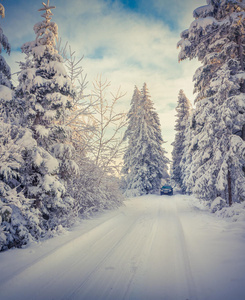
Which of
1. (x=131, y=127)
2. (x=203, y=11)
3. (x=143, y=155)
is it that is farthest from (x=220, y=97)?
(x=131, y=127)

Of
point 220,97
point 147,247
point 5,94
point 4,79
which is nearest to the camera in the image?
point 5,94

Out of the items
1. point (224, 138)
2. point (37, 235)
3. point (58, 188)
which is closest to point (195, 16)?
point (224, 138)

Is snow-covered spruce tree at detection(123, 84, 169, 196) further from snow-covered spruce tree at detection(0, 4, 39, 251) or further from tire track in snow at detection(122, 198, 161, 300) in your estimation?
snow-covered spruce tree at detection(0, 4, 39, 251)

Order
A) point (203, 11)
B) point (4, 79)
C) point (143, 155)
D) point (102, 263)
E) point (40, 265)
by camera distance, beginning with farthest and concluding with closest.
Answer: point (143, 155) → point (203, 11) → point (4, 79) → point (102, 263) → point (40, 265)

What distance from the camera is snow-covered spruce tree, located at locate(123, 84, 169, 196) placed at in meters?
21.8

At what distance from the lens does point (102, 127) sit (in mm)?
9312

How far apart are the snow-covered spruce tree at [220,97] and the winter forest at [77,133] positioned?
0.05 meters

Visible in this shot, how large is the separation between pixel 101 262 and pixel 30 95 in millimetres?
5923

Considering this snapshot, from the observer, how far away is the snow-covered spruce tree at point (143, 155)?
21.8 metres

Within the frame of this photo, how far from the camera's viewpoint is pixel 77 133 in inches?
348

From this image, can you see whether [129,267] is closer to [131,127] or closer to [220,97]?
[220,97]

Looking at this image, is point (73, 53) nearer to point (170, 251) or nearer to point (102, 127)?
point (102, 127)

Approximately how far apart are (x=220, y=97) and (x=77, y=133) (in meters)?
8.12

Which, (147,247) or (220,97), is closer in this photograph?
(147,247)
